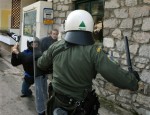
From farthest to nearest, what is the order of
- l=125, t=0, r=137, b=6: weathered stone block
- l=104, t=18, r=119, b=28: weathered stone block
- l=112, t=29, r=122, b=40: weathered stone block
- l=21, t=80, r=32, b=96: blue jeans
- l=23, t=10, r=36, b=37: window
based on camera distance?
l=23, t=10, r=36, b=37: window → l=21, t=80, r=32, b=96: blue jeans → l=104, t=18, r=119, b=28: weathered stone block → l=112, t=29, r=122, b=40: weathered stone block → l=125, t=0, r=137, b=6: weathered stone block

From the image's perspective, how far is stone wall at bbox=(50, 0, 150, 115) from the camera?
538 cm

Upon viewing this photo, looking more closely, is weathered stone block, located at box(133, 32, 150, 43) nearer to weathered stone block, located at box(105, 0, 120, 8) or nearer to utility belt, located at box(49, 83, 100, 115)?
weathered stone block, located at box(105, 0, 120, 8)

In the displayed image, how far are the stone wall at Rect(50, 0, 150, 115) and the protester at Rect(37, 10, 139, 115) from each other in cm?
267

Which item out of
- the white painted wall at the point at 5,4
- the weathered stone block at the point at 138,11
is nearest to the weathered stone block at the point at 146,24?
the weathered stone block at the point at 138,11

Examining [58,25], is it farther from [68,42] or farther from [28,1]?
[68,42]

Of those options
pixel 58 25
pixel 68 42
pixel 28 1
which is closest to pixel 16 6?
pixel 28 1

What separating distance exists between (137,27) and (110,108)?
175cm

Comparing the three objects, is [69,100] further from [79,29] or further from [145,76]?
[145,76]

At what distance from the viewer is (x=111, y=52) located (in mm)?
6344

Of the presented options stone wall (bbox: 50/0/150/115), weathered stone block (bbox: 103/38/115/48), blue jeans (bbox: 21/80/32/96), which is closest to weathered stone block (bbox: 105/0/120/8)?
stone wall (bbox: 50/0/150/115)

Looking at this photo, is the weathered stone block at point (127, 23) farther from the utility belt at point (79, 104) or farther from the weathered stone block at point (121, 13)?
the utility belt at point (79, 104)

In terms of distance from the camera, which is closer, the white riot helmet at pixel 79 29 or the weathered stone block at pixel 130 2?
the white riot helmet at pixel 79 29

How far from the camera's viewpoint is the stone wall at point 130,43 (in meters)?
5.38

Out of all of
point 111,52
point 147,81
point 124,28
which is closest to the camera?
point 147,81
